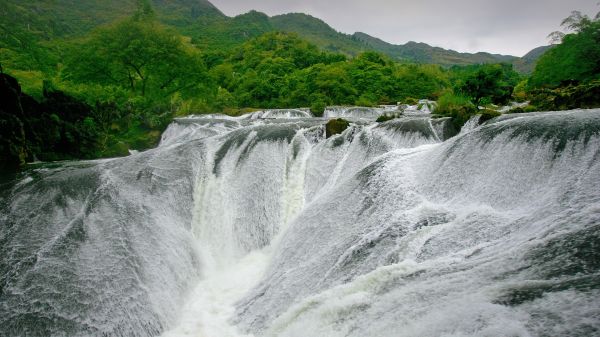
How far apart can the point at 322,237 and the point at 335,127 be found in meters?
5.64

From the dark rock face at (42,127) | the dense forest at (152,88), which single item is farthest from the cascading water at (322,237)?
the dense forest at (152,88)

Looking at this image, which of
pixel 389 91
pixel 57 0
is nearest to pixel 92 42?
pixel 389 91

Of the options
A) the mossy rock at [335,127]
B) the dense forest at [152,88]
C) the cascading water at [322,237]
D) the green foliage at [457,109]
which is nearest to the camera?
the cascading water at [322,237]

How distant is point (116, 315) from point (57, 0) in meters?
146

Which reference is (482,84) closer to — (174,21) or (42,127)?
(42,127)

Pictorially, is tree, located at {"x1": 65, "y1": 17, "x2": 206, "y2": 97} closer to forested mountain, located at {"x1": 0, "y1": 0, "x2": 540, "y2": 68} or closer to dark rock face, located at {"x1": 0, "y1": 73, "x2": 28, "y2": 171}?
dark rock face, located at {"x1": 0, "y1": 73, "x2": 28, "y2": 171}

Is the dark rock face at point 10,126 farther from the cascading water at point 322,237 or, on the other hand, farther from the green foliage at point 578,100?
the green foliage at point 578,100

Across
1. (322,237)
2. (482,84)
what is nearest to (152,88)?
(482,84)

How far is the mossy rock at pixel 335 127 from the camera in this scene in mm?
12336

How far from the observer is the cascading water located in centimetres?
400

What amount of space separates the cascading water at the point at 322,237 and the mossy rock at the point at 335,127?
38cm

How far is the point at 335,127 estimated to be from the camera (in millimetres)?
12438

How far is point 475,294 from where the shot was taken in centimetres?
384

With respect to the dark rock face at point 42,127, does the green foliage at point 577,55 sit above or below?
above
